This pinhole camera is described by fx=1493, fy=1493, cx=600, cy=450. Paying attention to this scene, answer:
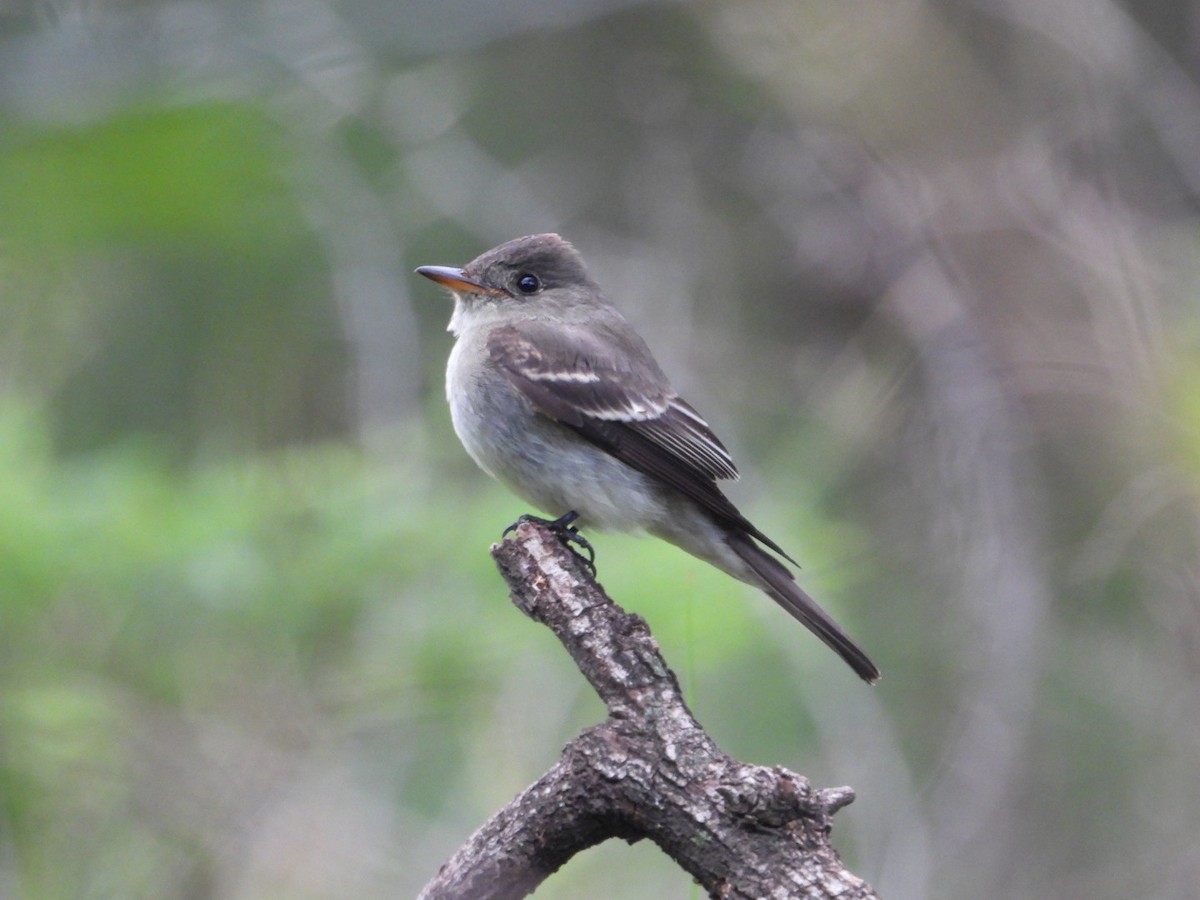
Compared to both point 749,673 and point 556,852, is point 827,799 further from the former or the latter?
point 749,673

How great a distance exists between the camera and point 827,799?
2479mm

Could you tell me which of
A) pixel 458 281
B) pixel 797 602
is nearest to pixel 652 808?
pixel 797 602

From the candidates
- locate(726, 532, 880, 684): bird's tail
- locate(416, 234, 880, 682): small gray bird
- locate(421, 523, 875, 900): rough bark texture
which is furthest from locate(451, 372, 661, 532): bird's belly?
locate(421, 523, 875, 900): rough bark texture

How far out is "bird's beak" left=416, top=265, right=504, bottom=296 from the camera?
454 centimetres

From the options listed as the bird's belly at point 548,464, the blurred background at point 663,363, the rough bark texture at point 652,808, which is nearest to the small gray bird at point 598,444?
the bird's belly at point 548,464

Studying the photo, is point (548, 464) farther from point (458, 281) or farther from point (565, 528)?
point (458, 281)

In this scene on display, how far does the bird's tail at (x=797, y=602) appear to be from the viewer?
3.82 meters

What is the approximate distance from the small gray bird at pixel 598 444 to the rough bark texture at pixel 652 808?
4.42 ft

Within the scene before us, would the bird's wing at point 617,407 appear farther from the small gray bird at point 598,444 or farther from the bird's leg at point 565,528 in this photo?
the bird's leg at point 565,528

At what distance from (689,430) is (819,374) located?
7.25ft

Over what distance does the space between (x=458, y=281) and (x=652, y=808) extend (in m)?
2.40

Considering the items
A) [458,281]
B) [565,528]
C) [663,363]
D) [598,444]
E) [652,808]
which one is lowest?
[652,808]

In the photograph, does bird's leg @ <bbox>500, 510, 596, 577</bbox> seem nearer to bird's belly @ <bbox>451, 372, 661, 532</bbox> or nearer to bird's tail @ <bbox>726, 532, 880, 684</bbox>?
bird's belly @ <bbox>451, 372, 661, 532</bbox>

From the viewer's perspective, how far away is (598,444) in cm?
419
